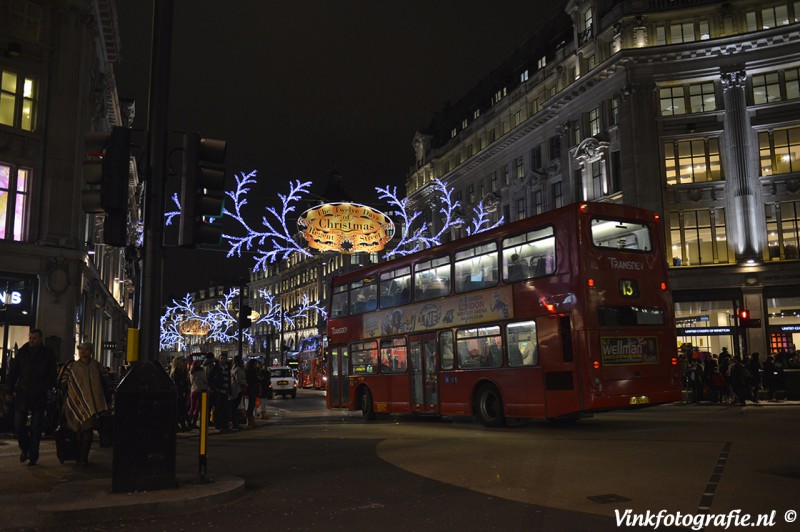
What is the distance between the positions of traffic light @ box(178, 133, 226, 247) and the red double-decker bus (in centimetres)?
776

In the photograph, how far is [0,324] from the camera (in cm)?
2456

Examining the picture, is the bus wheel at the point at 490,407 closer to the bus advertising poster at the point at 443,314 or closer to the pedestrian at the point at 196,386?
the bus advertising poster at the point at 443,314

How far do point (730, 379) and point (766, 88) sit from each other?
20813 mm

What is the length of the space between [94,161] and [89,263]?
75.6ft

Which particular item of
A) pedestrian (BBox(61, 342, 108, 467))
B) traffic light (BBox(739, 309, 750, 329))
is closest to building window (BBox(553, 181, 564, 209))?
traffic light (BBox(739, 309, 750, 329))

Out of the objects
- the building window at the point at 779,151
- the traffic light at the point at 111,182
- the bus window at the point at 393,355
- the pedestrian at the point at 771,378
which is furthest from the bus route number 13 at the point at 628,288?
the building window at the point at 779,151

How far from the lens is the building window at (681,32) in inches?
1521

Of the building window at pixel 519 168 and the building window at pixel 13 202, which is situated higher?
the building window at pixel 519 168

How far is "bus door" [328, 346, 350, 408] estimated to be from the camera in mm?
21938

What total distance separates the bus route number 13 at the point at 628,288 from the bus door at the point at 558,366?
4.31 ft

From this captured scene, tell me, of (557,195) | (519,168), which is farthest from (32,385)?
(519,168)

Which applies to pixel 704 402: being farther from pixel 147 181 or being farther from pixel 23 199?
pixel 23 199

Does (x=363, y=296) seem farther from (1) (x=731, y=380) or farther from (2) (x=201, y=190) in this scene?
(1) (x=731, y=380)

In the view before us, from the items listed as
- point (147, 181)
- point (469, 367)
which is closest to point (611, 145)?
point (469, 367)
